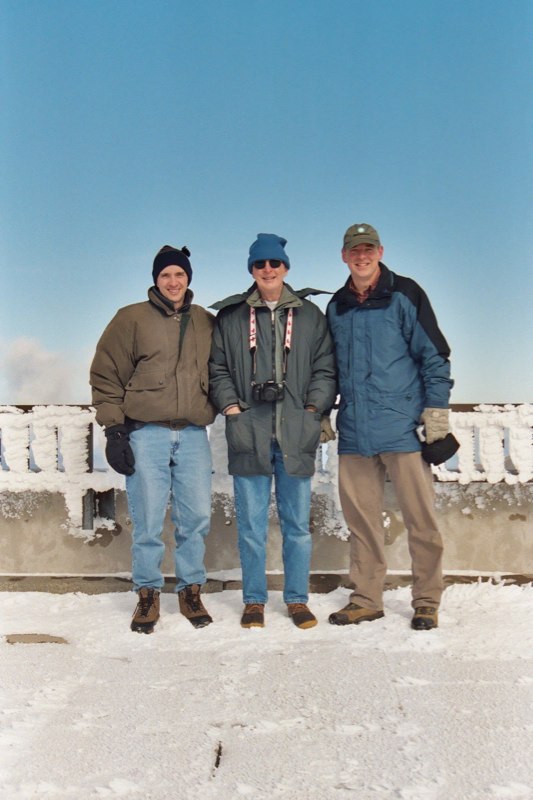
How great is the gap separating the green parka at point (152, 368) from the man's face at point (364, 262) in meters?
0.99

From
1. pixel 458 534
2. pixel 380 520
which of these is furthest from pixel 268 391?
pixel 458 534

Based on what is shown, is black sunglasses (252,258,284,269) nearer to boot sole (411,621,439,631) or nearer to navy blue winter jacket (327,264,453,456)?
navy blue winter jacket (327,264,453,456)

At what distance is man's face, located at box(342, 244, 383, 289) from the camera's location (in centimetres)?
409

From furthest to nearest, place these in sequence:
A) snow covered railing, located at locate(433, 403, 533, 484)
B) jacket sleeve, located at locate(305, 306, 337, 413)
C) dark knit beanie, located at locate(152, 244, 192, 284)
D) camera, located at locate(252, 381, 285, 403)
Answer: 1. snow covered railing, located at locate(433, 403, 533, 484)
2. dark knit beanie, located at locate(152, 244, 192, 284)
3. jacket sleeve, located at locate(305, 306, 337, 413)
4. camera, located at locate(252, 381, 285, 403)

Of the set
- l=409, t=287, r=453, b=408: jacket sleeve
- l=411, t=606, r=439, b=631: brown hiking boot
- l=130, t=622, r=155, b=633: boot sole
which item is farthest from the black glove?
l=411, t=606, r=439, b=631: brown hiking boot

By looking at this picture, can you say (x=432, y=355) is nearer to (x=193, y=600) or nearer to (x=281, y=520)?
(x=281, y=520)

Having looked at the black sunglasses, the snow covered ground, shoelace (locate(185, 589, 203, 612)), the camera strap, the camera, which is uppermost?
the black sunglasses

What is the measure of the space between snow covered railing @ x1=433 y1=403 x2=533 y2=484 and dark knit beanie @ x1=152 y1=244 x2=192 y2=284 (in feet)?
7.29

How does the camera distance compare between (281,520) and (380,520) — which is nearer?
(281,520)

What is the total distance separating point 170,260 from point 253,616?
2170 millimetres

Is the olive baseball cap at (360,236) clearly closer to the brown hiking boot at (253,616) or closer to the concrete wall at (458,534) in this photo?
the concrete wall at (458,534)

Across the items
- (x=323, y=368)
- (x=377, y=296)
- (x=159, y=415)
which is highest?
(x=377, y=296)

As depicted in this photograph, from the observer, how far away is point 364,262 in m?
4.09

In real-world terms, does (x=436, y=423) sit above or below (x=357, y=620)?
above
